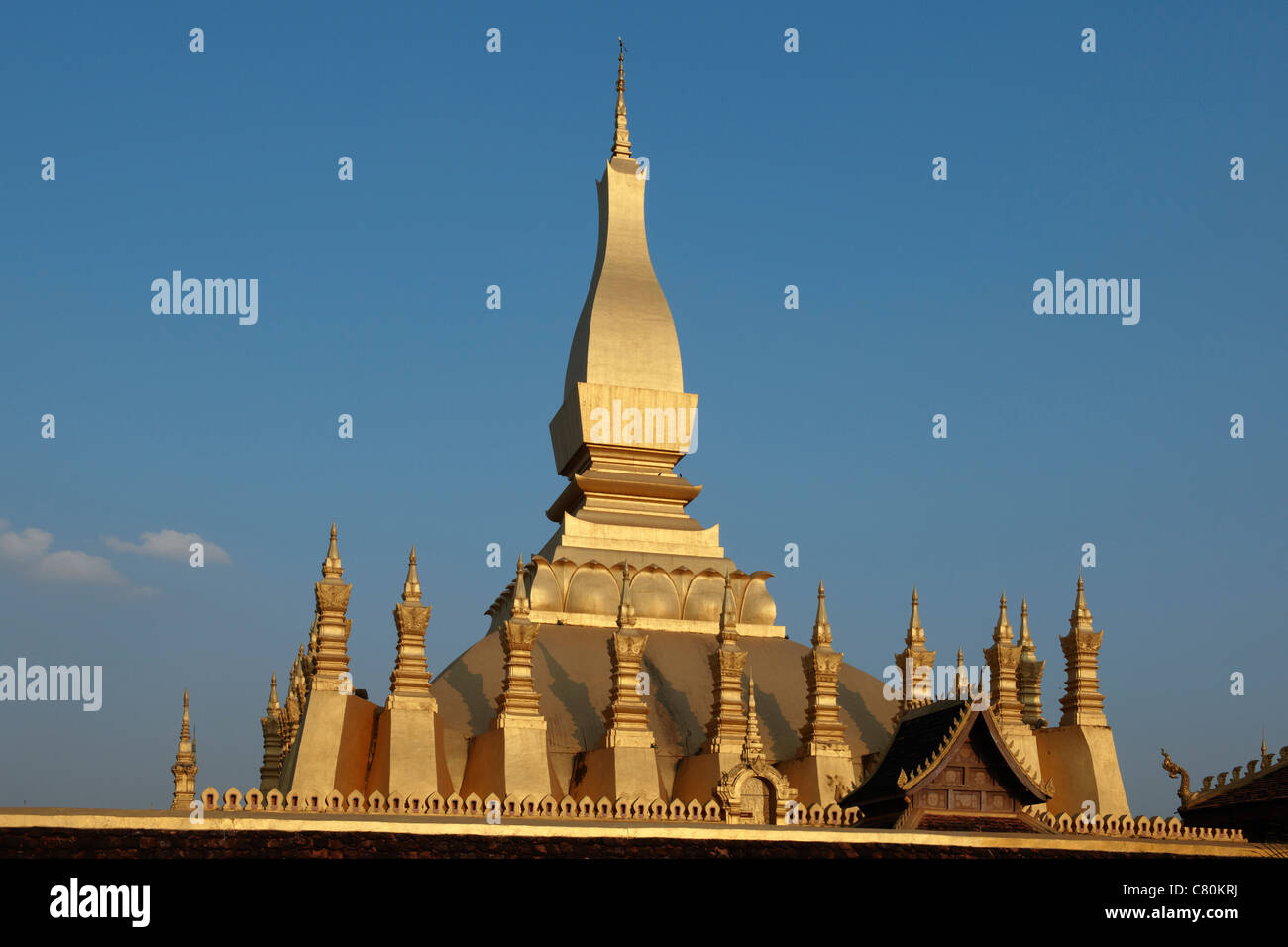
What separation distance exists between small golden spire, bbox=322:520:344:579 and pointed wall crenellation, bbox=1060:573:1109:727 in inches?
614

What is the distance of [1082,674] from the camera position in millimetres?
34594

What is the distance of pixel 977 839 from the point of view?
19547 mm

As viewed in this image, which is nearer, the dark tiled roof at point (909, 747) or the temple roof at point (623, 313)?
the dark tiled roof at point (909, 747)

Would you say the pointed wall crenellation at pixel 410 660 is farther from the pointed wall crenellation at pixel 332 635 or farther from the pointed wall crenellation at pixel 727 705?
the pointed wall crenellation at pixel 727 705

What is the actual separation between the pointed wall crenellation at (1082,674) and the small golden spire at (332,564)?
1560 centimetres

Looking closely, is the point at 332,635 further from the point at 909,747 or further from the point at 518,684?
the point at 909,747

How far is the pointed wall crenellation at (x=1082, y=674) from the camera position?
3441 centimetres

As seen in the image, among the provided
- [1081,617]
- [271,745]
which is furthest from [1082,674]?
[271,745]

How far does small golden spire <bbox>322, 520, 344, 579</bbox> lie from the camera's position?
32312 millimetres
